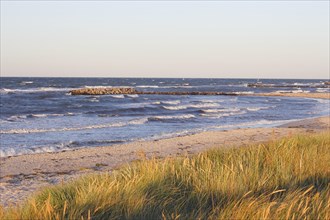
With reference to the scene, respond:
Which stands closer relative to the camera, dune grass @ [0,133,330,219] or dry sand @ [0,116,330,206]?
dune grass @ [0,133,330,219]

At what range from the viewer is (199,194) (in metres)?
5.91

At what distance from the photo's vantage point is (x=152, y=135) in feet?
74.8

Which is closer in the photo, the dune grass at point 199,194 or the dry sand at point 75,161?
the dune grass at point 199,194

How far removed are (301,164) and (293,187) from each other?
3.49ft

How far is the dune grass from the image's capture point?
478 cm

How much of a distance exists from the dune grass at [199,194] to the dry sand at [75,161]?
2014 millimetres

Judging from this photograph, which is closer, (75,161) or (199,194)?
(199,194)

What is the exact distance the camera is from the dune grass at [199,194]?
478 centimetres

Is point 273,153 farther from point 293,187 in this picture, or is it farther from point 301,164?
point 293,187

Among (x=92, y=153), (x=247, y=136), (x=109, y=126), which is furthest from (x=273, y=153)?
(x=109, y=126)

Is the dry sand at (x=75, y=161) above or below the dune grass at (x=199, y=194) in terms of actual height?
below

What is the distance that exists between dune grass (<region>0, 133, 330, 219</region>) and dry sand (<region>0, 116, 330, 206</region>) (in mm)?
2014

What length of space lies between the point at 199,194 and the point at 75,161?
30.8 feet

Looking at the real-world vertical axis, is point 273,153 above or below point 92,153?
above
